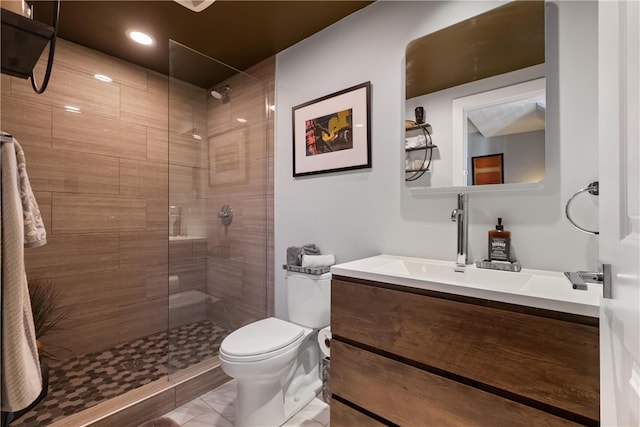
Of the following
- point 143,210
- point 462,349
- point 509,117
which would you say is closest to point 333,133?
point 509,117

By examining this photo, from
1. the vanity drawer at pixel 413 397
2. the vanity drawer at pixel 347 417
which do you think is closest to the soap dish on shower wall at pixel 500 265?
the vanity drawer at pixel 413 397

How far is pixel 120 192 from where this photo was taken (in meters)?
2.36

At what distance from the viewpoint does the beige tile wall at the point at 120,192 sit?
204 cm

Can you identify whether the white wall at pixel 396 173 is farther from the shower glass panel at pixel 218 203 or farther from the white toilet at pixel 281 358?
the white toilet at pixel 281 358

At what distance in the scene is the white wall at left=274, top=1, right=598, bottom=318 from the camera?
3.81ft

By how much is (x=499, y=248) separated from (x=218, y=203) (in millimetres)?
1928

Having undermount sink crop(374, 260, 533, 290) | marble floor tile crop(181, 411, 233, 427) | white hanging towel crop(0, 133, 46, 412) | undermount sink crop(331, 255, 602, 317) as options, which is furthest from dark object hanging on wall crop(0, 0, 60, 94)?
marble floor tile crop(181, 411, 233, 427)

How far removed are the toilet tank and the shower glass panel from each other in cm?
58

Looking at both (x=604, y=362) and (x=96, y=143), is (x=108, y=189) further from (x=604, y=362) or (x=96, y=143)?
(x=604, y=362)

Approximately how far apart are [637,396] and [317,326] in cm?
146

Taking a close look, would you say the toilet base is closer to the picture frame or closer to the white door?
the picture frame

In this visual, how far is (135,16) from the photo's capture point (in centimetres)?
182

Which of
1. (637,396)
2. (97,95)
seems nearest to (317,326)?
(637,396)

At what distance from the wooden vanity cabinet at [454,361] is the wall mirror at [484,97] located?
2.18 ft
